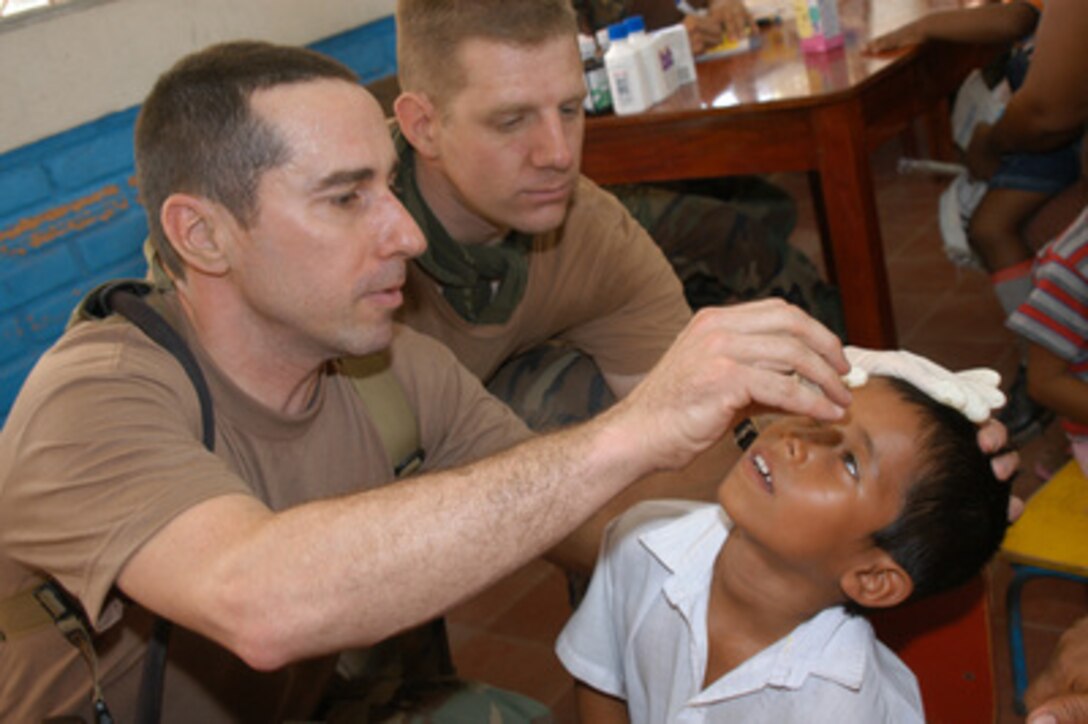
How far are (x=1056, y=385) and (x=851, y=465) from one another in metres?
1.05

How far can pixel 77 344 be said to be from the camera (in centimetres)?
155

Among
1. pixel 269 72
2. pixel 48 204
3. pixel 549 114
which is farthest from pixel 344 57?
pixel 269 72

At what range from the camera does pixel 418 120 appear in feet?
7.79

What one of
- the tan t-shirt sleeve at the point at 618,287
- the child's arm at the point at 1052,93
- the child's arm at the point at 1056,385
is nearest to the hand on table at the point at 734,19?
the child's arm at the point at 1052,93

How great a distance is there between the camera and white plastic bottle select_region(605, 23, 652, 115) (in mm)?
3105

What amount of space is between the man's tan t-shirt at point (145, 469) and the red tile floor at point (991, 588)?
2.43 ft

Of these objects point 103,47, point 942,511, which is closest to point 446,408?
point 942,511

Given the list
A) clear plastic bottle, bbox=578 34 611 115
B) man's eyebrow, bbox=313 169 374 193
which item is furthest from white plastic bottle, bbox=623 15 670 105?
man's eyebrow, bbox=313 169 374 193

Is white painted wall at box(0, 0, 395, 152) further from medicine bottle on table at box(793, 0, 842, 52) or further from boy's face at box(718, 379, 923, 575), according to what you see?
boy's face at box(718, 379, 923, 575)

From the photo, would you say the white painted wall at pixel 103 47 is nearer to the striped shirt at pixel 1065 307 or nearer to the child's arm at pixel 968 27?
the child's arm at pixel 968 27

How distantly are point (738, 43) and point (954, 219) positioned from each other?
0.87 m

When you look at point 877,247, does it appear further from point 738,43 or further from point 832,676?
point 832,676

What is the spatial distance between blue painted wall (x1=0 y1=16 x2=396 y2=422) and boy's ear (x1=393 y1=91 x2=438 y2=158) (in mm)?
1427

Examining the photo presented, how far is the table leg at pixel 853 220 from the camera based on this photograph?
2.72 meters
